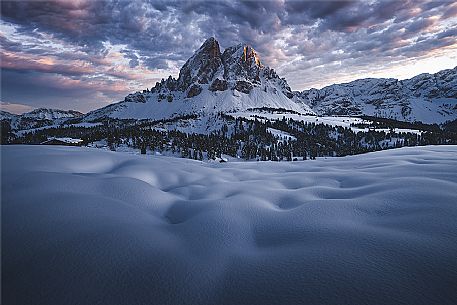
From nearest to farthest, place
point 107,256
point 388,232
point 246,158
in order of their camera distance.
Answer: point 107,256, point 388,232, point 246,158

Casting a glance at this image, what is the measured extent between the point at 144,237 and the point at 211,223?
1700 mm

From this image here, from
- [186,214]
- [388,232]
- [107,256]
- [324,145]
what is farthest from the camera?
[324,145]

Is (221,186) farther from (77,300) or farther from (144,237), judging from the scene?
(77,300)

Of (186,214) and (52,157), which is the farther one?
(52,157)

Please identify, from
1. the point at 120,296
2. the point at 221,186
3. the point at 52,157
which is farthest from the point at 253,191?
the point at 52,157

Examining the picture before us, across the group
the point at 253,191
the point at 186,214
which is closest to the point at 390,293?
the point at 186,214

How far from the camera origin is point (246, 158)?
145375 mm

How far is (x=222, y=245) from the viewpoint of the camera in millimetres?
5137

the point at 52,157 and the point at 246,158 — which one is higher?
the point at 52,157

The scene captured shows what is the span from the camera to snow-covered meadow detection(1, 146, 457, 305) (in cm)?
359

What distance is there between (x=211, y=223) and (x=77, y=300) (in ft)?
10.4

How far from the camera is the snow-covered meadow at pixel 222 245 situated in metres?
3.59

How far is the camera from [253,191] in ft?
30.8

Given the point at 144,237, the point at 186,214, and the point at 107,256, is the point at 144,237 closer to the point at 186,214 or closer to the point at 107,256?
the point at 107,256
